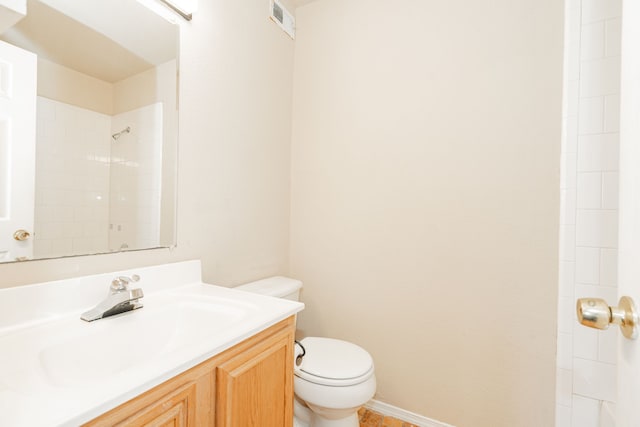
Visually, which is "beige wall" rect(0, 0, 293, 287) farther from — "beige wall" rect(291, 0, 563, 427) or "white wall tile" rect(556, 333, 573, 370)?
"white wall tile" rect(556, 333, 573, 370)

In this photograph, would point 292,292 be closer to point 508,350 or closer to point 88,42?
point 508,350

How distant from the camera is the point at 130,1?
3.49 ft

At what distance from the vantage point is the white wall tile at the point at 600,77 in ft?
3.21

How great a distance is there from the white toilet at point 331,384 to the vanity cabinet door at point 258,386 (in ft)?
0.81

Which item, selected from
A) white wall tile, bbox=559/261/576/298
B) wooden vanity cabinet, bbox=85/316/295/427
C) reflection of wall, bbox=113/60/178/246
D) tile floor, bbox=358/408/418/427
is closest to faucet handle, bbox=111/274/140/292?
A: reflection of wall, bbox=113/60/178/246

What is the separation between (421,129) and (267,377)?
52.9 inches

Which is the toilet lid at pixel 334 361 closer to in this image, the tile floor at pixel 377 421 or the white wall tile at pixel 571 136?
the tile floor at pixel 377 421

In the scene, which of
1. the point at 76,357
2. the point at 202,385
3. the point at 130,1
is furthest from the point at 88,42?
the point at 202,385

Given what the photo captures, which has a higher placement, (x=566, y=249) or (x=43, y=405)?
(x=566, y=249)

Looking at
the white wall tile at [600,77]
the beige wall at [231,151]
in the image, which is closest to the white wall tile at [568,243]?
the white wall tile at [600,77]

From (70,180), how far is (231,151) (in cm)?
67

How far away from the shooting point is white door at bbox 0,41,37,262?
2.55ft

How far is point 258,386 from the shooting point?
2.73 ft

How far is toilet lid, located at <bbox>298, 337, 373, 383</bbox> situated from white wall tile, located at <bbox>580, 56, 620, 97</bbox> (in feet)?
4.41
